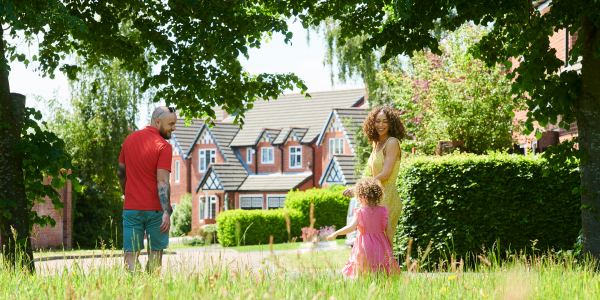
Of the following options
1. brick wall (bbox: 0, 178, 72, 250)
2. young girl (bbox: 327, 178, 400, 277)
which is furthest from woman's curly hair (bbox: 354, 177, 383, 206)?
brick wall (bbox: 0, 178, 72, 250)

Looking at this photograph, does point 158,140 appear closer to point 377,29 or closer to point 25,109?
point 25,109

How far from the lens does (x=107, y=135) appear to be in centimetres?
2453

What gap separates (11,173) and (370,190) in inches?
190

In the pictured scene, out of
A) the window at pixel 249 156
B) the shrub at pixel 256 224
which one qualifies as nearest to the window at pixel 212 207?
the window at pixel 249 156

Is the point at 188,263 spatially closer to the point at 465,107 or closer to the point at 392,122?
the point at 392,122

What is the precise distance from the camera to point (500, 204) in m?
9.85

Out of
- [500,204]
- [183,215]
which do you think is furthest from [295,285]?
[183,215]

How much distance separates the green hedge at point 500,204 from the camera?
972 cm

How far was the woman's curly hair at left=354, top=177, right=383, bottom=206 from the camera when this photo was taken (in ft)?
17.9

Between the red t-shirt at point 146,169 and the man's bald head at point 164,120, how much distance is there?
0.37ft

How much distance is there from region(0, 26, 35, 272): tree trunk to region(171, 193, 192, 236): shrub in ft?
116

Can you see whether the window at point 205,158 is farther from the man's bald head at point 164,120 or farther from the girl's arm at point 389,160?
the girl's arm at point 389,160

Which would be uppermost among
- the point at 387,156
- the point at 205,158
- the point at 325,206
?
the point at 205,158

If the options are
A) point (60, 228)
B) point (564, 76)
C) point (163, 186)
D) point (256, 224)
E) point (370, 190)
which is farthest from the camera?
point (256, 224)
